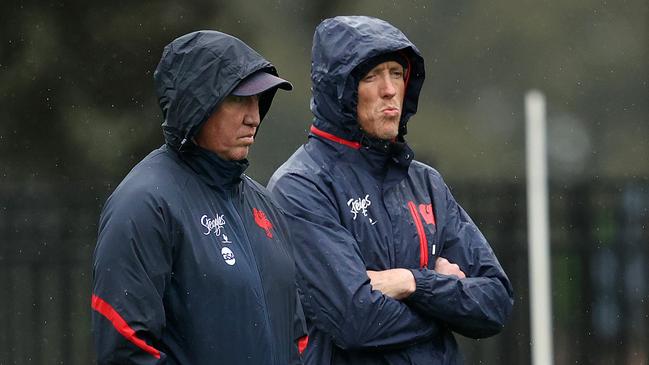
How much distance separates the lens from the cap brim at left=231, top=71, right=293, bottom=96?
11.0 feet

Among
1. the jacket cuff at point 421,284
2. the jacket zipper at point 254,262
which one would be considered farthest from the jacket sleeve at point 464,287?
the jacket zipper at point 254,262

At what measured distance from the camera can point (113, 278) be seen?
3094 millimetres

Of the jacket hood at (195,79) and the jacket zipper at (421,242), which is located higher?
the jacket hood at (195,79)

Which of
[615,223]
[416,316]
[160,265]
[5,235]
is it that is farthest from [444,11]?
[160,265]

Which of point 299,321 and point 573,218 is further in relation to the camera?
point 573,218

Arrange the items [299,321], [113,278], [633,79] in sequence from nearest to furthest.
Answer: [113,278], [299,321], [633,79]

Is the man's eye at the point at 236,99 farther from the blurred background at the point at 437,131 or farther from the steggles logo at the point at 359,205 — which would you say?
the blurred background at the point at 437,131

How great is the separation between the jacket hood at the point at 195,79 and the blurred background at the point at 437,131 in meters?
4.29

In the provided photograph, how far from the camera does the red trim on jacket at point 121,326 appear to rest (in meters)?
3.07

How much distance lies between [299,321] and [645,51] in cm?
577

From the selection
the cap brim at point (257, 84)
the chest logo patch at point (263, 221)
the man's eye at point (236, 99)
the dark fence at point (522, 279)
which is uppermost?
the cap brim at point (257, 84)

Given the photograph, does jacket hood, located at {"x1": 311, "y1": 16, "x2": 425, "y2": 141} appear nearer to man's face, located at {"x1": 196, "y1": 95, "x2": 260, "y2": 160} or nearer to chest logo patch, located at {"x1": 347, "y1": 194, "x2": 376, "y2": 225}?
chest logo patch, located at {"x1": 347, "y1": 194, "x2": 376, "y2": 225}

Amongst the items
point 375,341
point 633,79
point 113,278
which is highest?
point 633,79

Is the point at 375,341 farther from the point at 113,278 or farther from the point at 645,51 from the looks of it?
the point at 645,51
